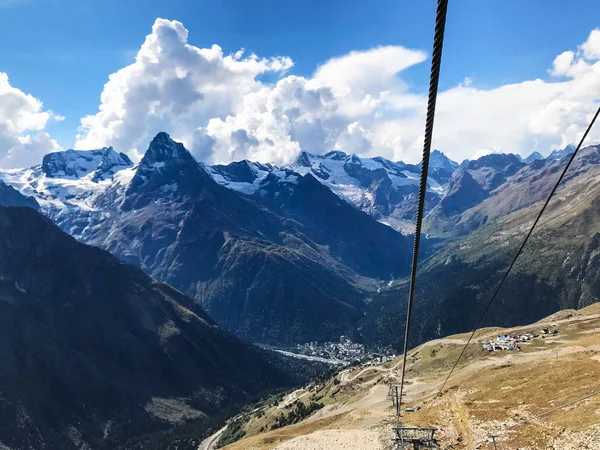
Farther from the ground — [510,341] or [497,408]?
[510,341]

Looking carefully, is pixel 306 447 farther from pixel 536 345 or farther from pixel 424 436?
pixel 536 345

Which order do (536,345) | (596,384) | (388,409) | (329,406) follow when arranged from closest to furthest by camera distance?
1. (596,384)
2. (388,409)
3. (536,345)
4. (329,406)

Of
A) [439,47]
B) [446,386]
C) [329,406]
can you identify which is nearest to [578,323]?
[446,386]

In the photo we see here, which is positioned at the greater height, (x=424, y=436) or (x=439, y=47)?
(x=439, y=47)

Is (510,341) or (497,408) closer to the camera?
(497,408)

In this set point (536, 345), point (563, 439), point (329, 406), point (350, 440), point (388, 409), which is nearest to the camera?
point (563, 439)

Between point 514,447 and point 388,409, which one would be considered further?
point 388,409

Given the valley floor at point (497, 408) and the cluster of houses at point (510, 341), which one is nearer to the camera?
the valley floor at point (497, 408)

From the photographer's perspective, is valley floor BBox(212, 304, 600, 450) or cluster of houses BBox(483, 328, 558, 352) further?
cluster of houses BBox(483, 328, 558, 352)
